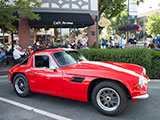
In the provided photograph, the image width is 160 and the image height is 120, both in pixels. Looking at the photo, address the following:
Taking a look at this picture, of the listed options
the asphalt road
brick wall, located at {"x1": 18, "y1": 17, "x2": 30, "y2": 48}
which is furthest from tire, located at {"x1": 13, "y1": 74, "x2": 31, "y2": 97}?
brick wall, located at {"x1": 18, "y1": 17, "x2": 30, "y2": 48}

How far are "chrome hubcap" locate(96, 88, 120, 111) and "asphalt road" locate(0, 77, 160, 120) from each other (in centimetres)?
21

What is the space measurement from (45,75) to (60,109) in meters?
1.00

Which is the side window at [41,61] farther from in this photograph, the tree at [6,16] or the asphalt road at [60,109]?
the tree at [6,16]

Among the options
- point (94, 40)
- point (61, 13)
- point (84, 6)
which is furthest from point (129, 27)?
point (61, 13)

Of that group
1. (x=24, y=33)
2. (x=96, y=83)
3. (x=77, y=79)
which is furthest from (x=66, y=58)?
(x=24, y=33)

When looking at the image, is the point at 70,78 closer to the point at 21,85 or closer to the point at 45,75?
the point at 45,75

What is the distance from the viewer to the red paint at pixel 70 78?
3.49 metres

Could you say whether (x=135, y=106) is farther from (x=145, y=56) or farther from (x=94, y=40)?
(x=94, y=40)

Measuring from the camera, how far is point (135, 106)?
4.13m

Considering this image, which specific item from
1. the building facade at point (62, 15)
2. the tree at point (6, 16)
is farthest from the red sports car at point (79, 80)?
the building facade at point (62, 15)

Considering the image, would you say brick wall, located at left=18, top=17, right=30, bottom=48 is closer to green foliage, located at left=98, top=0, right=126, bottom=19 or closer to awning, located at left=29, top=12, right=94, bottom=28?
awning, located at left=29, top=12, right=94, bottom=28

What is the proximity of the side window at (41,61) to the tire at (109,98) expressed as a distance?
1.68 m

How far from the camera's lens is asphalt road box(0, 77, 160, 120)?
142 inches

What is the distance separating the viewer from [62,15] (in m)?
13.2
